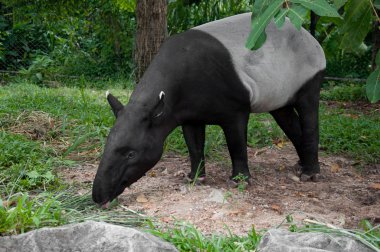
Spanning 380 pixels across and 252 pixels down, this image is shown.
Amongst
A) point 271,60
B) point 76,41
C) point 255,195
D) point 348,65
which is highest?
point 271,60

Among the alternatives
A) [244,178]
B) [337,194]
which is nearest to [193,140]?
[244,178]

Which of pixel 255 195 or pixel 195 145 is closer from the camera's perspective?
pixel 255 195

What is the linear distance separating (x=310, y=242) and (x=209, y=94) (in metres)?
2.08

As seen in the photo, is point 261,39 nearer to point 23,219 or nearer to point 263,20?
point 263,20

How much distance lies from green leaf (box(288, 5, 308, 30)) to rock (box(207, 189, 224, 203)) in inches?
70.2

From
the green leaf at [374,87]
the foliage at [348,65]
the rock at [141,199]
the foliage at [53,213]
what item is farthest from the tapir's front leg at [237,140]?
the foliage at [348,65]

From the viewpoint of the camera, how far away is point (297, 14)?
3.33m

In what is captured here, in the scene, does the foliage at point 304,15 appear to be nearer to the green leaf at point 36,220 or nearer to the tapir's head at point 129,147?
the tapir's head at point 129,147

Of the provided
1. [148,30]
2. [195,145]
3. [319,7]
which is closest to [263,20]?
[319,7]

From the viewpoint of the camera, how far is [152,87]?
4.76m

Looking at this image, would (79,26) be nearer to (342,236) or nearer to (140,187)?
(140,187)

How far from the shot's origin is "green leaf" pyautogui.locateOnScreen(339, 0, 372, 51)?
407 centimetres

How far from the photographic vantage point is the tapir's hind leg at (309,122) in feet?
18.1

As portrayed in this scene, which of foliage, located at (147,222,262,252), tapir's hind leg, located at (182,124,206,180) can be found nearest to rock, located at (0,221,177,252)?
foliage, located at (147,222,262,252)
